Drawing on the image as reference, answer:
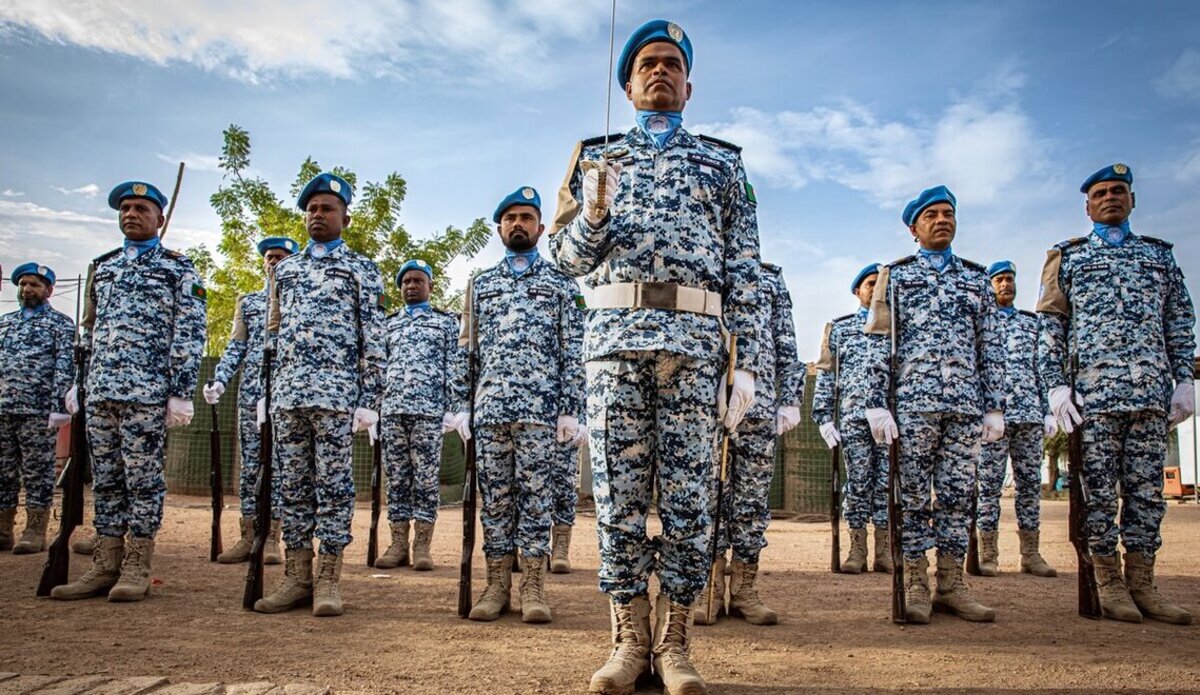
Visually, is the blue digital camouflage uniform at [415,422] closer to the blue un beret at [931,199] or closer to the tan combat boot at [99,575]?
the tan combat boot at [99,575]

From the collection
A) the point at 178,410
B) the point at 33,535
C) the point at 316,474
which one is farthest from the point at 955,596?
the point at 33,535

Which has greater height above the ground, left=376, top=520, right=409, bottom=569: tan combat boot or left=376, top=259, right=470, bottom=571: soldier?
left=376, top=259, right=470, bottom=571: soldier

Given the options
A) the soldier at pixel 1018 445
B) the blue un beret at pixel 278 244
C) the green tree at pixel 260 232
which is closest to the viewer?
the soldier at pixel 1018 445

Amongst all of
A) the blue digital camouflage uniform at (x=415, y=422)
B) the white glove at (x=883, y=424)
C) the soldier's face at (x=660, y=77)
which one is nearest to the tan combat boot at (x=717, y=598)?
the white glove at (x=883, y=424)

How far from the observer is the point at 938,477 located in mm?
5121

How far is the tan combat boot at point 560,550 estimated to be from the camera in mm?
7477

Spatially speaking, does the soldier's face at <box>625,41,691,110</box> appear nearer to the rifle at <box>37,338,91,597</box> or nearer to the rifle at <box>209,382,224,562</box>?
the rifle at <box>37,338,91,597</box>

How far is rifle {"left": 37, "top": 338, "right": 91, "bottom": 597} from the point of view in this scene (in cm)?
535

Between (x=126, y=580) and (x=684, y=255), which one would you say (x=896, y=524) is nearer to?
(x=684, y=255)

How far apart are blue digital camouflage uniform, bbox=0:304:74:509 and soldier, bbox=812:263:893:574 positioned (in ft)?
23.1

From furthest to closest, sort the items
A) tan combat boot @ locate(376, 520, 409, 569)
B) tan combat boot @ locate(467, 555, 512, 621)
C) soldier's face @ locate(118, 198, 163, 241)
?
tan combat boot @ locate(376, 520, 409, 569) → soldier's face @ locate(118, 198, 163, 241) → tan combat boot @ locate(467, 555, 512, 621)

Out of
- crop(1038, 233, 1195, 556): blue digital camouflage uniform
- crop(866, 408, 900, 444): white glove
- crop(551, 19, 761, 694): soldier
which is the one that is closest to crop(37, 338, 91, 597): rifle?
crop(551, 19, 761, 694): soldier

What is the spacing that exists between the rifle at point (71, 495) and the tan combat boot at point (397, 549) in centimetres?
253

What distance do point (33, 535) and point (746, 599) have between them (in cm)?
650
